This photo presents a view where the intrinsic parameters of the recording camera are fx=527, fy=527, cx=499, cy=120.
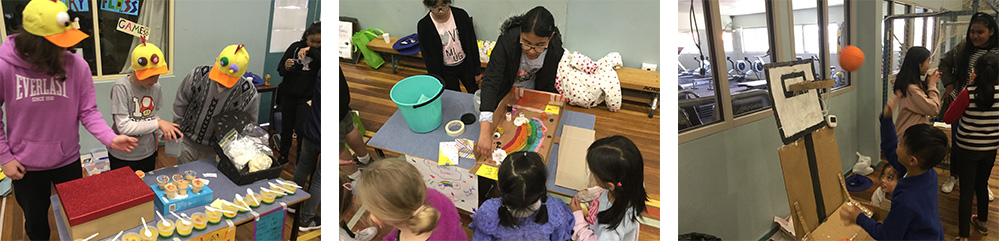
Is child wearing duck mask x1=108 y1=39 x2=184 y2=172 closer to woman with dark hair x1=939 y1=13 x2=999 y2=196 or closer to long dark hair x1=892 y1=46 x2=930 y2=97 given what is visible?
long dark hair x1=892 y1=46 x2=930 y2=97

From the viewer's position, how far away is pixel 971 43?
169cm

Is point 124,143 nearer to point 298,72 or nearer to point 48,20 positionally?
point 48,20

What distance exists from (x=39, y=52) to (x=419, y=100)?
109 cm

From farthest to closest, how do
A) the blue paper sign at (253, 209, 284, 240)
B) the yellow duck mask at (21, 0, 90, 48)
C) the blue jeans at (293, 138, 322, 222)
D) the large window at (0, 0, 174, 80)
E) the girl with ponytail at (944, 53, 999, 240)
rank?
1. the blue jeans at (293, 138, 322, 222)
2. the blue paper sign at (253, 209, 284, 240)
3. the girl with ponytail at (944, 53, 999, 240)
4. the large window at (0, 0, 174, 80)
5. the yellow duck mask at (21, 0, 90, 48)

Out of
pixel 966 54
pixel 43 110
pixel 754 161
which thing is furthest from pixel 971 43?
pixel 43 110

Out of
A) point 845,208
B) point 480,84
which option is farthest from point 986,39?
point 480,84

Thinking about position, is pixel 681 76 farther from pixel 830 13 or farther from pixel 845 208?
pixel 845 208

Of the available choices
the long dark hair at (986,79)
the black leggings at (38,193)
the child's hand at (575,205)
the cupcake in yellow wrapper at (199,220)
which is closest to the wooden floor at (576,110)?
the child's hand at (575,205)

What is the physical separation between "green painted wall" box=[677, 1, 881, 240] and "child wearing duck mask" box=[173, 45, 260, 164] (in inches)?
62.9

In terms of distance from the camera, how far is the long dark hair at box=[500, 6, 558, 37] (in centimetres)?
168

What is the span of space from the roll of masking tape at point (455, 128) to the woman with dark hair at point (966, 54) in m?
1.58

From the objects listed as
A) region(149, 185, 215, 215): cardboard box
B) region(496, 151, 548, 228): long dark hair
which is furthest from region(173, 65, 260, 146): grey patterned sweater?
region(496, 151, 548, 228): long dark hair

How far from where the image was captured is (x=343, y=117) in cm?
196

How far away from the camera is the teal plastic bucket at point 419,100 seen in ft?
5.88
